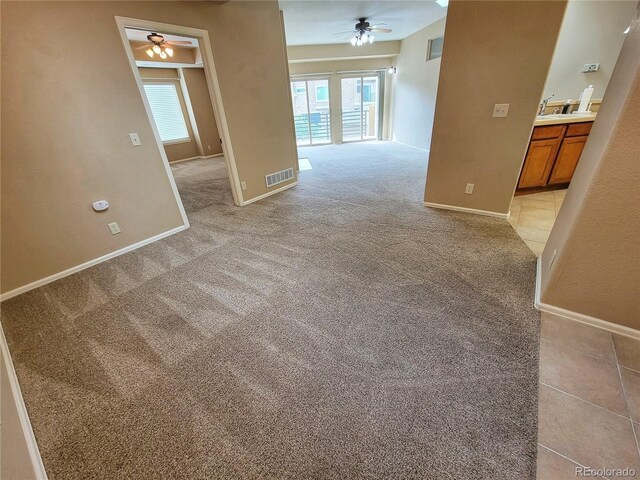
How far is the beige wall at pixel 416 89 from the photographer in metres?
5.74

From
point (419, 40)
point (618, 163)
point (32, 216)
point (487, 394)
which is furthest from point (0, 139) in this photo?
point (419, 40)

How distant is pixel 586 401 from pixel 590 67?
4.68 m

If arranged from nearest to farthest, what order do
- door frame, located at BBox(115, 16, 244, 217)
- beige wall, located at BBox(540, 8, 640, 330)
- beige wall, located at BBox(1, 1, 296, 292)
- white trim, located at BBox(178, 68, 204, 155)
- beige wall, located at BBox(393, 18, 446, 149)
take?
beige wall, located at BBox(540, 8, 640, 330)
beige wall, located at BBox(1, 1, 296, 292)
door frame, located at BBox(115, 16, 244, 217)
beige wall, located at BBox(393, 18, 446, 149)
white trim, located at BBox(178, 68, 204, 155)

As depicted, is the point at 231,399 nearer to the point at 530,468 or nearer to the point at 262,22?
the point at 530,468

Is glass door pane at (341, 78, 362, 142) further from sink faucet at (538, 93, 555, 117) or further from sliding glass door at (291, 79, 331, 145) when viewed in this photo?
sink faucet at (538, 93, 555, 117)

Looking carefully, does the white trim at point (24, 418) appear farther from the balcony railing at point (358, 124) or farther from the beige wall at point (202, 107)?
the balcony railing at point (358, 124)

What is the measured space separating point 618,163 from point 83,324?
11.5ft

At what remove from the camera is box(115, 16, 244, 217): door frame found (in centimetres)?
242

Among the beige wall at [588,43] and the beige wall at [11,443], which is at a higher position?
the beige wall at [588,43]


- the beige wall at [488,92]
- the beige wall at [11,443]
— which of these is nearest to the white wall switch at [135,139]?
the beige wall at [11,443]

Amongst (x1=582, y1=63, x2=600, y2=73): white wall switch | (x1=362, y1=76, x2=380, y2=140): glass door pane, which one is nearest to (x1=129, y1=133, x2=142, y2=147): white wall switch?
(x1=582, y1=63, x2=600, y2=73): white wall switch

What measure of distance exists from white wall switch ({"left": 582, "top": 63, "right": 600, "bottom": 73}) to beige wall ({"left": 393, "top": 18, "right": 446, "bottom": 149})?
224cm

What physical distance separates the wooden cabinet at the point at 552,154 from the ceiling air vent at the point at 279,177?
3420mm

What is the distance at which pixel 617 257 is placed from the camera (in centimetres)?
143
